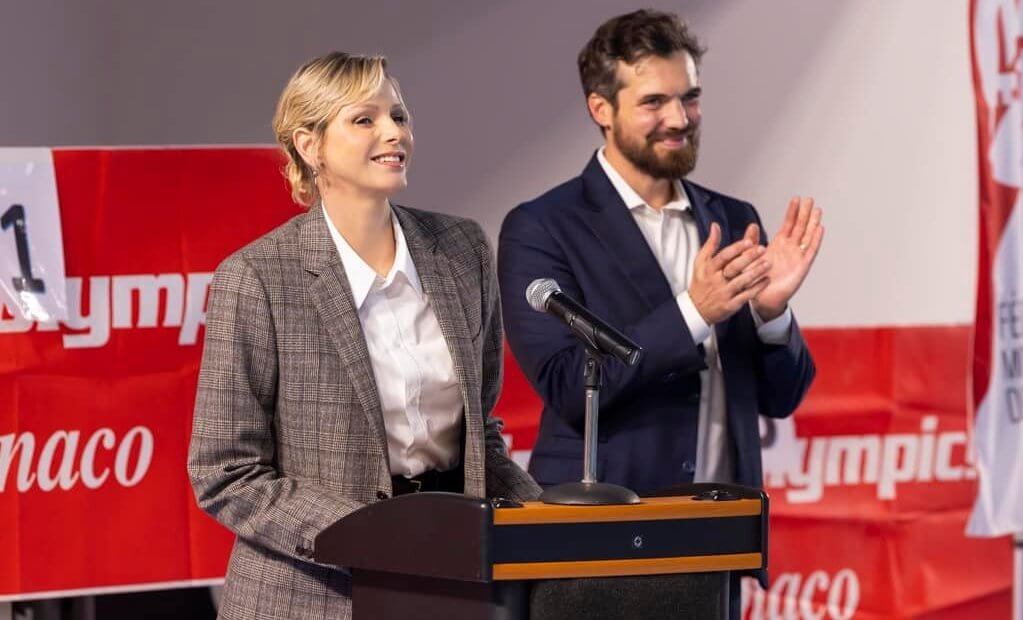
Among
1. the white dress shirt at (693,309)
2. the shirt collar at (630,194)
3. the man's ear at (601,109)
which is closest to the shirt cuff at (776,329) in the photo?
the white dress shirt at (693,309)

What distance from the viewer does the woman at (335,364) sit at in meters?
2.08

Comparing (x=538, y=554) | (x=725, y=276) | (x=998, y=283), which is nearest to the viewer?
(x=538, y=554)

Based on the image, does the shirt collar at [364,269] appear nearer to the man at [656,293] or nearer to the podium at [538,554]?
the podium at [538,554]

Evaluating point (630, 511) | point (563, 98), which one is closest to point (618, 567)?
point (630, 511)

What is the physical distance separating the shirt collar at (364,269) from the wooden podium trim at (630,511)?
0.51 metres

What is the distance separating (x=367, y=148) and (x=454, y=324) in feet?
0.95

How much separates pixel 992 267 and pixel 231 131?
7.43ft

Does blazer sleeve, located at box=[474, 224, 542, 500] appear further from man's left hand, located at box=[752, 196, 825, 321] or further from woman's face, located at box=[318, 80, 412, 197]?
man's left hand, located at box=[752, 196, 825, 321]

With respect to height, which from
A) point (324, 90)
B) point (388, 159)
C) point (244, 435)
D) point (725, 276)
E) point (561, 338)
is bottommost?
point (244, 435)

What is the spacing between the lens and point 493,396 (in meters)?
2.36

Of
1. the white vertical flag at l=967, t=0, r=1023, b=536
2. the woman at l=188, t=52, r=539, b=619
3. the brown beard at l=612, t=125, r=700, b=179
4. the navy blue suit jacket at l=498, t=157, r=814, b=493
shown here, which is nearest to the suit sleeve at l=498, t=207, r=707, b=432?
the navy blue suit jacket at l=498, t=157, r=814, b=493

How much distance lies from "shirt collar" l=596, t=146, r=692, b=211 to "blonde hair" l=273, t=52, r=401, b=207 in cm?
95

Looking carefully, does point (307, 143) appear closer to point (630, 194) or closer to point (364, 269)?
point (364, 269)

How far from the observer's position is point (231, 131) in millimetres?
3562
